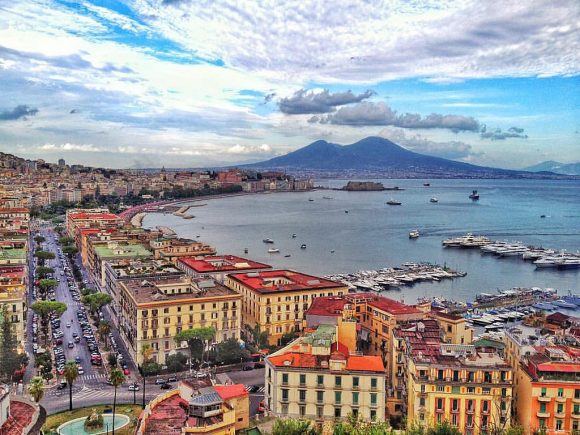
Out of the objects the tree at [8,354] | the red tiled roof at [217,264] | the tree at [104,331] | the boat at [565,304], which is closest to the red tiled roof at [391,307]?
the red tiled roof at [217,264]

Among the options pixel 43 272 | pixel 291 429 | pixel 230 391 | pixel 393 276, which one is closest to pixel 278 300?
pixel 230 391

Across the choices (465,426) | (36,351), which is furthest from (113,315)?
(465,426)

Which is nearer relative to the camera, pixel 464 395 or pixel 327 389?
pixel 464 395

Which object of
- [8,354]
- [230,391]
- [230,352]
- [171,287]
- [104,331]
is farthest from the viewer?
[171,287]

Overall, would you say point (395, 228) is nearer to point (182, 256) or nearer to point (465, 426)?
point (182, 256)

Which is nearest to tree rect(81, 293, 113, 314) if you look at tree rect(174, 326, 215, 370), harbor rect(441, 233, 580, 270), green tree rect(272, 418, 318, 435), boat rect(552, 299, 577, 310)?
tree rect(174, 326, 215, 370)

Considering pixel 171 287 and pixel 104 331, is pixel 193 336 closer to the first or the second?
pixel 171 287

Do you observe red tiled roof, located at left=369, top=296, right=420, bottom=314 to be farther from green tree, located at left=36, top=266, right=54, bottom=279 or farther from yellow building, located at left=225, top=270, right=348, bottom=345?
green tree, located at left=36, top=266, right=54, bottom=279
